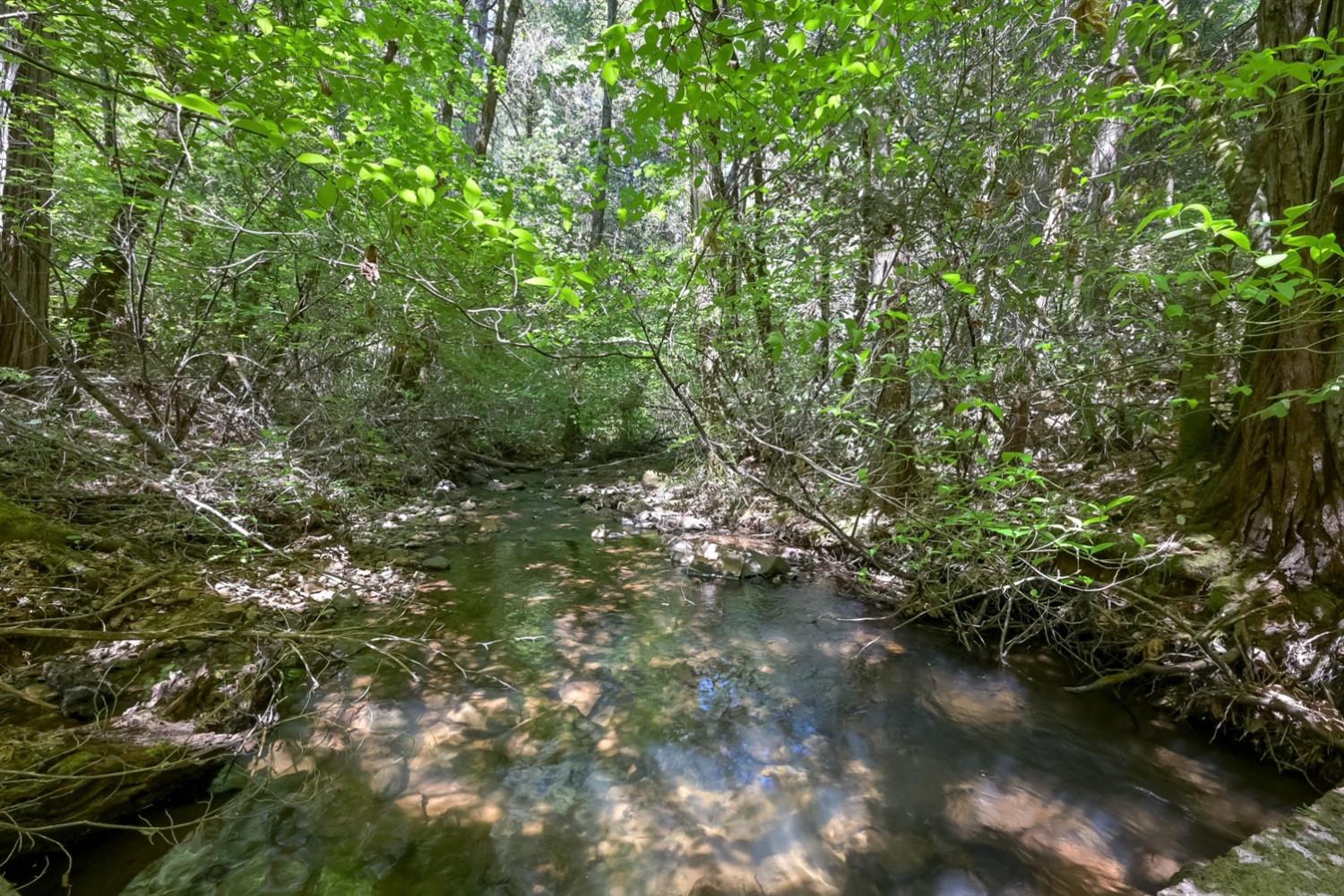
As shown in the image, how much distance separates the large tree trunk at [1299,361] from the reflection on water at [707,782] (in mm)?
1401

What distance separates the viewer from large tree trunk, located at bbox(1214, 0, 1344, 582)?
10.6 ft

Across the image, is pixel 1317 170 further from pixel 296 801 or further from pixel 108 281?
pixel 108 281

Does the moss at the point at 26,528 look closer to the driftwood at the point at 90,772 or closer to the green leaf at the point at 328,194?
the driftwood at the point at 90,772

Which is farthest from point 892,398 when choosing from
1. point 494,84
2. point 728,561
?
point 494,84

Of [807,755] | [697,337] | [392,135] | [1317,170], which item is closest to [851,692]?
[807,755]

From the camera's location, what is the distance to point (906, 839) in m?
2.77

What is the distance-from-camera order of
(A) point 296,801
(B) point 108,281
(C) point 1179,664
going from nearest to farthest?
(A) point 296,801 → (C) point 1179,664 → (B) point 108,281

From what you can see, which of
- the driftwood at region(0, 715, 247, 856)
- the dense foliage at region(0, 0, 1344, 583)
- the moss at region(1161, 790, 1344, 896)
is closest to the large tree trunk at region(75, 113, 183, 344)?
the dense foliage at region(0, 0, 1344, 583)

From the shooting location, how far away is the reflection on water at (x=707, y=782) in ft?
8.30

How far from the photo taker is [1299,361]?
131 inches

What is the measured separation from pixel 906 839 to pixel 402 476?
798cm

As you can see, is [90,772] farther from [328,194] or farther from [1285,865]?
[1285,865]

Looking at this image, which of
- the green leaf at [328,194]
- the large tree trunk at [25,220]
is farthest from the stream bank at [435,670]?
the large tree trunk at [25,220]

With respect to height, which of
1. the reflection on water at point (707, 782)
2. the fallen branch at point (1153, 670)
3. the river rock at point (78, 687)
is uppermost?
the fallen branch at point (1153, 670)
